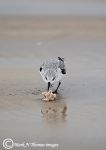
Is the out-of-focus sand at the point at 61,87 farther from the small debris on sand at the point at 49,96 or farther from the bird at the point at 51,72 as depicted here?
the bird at the point at 51,72

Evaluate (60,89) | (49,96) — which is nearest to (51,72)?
(49,96)

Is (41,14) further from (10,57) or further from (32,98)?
(32,98)

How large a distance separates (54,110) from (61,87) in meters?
1.72

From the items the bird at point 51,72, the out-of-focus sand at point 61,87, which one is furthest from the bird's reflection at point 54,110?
the bird at point 51,72

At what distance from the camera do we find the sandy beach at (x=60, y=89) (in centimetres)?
796

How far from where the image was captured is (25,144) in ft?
24.4

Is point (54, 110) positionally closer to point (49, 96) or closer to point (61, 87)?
point (49, 96)

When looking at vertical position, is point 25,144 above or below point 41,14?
below

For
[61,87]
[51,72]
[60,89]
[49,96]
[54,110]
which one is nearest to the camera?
[54,110]

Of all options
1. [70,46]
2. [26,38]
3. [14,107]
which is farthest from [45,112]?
[26,38]

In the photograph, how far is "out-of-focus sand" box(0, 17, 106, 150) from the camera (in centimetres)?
798

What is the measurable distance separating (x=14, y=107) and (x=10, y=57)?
476 centimetres

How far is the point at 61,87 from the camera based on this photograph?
35.9 feet

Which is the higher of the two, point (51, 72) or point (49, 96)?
point (51, 72)
